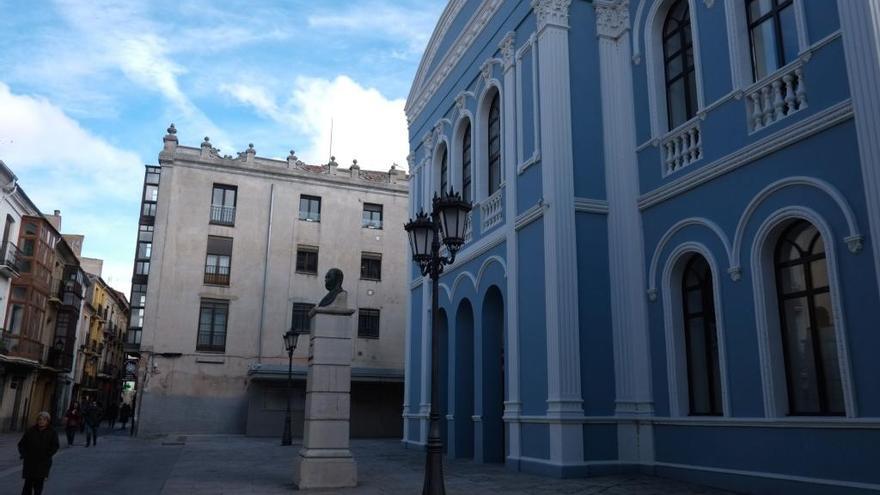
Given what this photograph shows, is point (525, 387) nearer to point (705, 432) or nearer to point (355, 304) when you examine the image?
point (705, 432)

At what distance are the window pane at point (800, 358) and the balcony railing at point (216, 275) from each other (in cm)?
2533

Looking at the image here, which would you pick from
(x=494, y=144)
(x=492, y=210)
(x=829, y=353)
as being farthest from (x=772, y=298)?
(x=494, y=144)

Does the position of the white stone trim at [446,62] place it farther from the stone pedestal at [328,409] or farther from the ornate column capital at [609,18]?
the stone pedestal at [328,409]

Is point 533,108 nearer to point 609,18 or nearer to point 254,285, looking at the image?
point 609,18

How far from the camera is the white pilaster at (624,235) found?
11852 mm

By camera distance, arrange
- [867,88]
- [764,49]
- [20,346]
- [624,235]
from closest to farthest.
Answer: [867,88]
[764,49]
[624,235]
[20,346]

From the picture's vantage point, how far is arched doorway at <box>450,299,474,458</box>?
54.2ft

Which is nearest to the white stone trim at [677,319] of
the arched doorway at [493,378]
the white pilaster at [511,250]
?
the white pilaster at [511,250]

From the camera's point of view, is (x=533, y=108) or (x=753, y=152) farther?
(x=533, y=108)

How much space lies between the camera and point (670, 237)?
1170 cm

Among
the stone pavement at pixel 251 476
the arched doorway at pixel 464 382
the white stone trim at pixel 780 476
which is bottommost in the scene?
the stone pavement at pixel 251 476

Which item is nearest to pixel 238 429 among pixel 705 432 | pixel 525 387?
pixel 525 387

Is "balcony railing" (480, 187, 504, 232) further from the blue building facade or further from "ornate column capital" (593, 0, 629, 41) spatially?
"ornate column capital" (593, 0, 629, 41)

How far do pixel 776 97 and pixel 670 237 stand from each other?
9.71 ft
